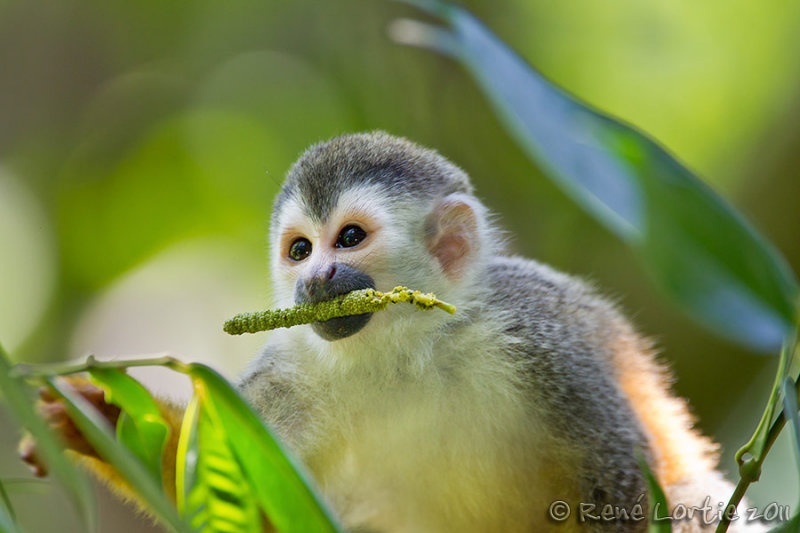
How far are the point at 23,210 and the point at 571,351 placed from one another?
3299 mm

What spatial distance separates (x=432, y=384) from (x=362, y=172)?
0.57 metres

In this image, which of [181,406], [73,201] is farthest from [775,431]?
[73,201]

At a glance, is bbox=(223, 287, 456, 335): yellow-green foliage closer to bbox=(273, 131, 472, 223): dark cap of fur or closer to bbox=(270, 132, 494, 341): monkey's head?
bbox=(270, 132, 494, 341): monkey's head

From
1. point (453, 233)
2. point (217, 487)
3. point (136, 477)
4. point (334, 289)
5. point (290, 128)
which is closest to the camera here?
point (136, 477)

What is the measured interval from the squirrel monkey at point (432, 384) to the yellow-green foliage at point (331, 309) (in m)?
0.20

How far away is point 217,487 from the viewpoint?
1067mm

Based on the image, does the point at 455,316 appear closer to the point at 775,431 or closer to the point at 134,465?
the point at 775,431

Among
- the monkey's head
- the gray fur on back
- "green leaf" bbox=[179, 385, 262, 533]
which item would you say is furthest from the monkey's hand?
the gray fur on back

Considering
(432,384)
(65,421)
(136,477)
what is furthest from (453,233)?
(136,477)

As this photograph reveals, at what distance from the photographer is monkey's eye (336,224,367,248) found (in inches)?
81.3

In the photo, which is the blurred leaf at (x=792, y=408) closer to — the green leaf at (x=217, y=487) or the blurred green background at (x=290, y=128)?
the green leaf at (x=217, y=487)

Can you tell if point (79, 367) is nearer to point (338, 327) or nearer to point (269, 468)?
point (269, 468)

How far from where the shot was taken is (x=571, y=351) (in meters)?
2.20

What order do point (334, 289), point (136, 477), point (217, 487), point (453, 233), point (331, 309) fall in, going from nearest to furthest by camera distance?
point (136, 477) < point (217, 487) < point (331, 309) < point (334, 289) < point (453, 233)
